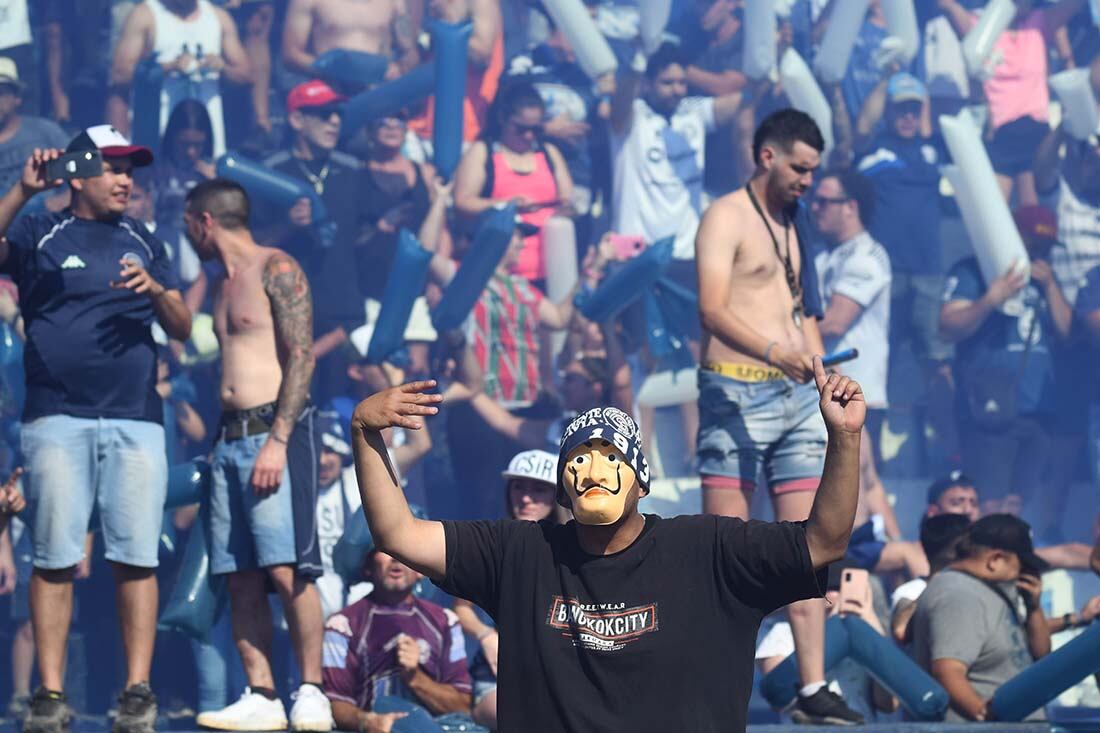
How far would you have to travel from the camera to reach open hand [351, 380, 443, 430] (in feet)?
11.6

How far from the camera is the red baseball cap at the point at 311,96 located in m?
9.77

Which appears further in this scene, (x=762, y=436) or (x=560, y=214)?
(x=560, y=214)

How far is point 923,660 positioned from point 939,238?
4530 mm

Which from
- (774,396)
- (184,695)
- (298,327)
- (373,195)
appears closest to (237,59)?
(373,195)

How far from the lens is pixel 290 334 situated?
5824 millimetres

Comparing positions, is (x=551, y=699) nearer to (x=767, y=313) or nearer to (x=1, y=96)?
(x=767, y=313)

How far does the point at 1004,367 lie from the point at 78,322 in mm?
6118

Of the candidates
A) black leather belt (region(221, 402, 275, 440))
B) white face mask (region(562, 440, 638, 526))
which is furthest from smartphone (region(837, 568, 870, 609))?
white face mask (region(562, 440, 638, 526))

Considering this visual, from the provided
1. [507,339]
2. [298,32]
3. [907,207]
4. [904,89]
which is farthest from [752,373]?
[298,32]

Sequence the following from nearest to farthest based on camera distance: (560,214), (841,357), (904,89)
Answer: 1. (841,357)
2. (560,214)
3. (904,89)

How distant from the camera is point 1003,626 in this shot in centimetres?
615

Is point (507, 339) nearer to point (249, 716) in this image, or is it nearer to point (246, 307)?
point (246, 307)

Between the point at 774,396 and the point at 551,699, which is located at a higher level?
the point at 774,396

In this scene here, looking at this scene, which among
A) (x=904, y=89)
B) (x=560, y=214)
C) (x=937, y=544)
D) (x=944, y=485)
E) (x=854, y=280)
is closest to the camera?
(x=937, y=544)
